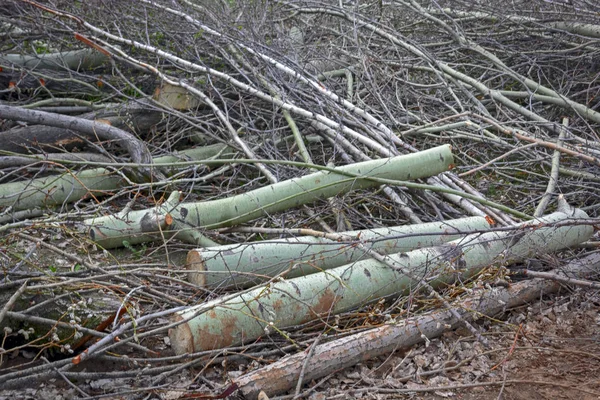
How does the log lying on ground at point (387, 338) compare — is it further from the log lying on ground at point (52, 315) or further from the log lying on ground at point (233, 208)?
the log lying on ground at point (233, 208)

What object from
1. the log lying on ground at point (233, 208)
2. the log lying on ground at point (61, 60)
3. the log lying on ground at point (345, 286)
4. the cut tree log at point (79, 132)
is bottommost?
the log lying on ground at point (345, 286)

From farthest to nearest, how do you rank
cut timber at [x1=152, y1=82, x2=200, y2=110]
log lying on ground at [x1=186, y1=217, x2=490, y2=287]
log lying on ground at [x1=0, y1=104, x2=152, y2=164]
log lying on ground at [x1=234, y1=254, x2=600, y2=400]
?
cut timber at [x1=152, y1=82, x2=200, y2=110], log lying on ground at [x1=0, y1=104, x2=152, y2=164], log lying on ground at [x1=186, y1=217, x2=490, y2=287], log lying on ground at [x1=234, y1=254, x2=600, y2=400]

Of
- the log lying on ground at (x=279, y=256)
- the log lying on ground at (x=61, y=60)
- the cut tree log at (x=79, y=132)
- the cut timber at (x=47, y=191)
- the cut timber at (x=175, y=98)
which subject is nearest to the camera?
the log lying on ground at (x=279, y=256)

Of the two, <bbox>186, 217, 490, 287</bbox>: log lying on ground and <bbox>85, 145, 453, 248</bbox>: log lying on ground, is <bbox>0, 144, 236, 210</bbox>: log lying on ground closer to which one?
<bbox>85, 145, 453, 248</bbox>: log lying on ground

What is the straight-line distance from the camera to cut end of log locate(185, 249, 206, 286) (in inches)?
152

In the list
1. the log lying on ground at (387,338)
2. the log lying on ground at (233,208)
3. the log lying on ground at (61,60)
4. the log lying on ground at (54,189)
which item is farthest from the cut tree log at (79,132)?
the log lying on ground at (387,338)

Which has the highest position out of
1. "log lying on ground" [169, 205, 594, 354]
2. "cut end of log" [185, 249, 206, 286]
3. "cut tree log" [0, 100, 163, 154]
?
"cut tree log" [0, 100, 163, 154]

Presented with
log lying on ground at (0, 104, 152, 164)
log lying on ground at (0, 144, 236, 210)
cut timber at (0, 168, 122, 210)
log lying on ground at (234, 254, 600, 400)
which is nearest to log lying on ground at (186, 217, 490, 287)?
log lying on ground at (234, 254, 600, 400)

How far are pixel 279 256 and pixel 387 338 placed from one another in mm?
863

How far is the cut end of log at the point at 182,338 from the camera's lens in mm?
3414

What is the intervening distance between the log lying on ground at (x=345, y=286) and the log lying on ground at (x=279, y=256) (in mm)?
138

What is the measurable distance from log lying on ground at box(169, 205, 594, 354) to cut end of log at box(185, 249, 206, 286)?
37cm

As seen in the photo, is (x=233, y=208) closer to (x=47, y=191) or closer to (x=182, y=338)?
(x=182, y=338)

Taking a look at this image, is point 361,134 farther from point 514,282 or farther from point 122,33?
point 122,33
